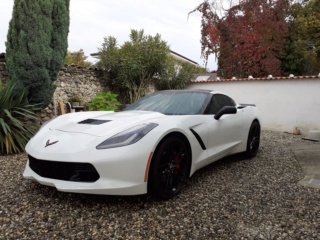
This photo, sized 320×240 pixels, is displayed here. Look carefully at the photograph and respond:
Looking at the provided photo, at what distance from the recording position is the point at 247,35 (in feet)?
42.0

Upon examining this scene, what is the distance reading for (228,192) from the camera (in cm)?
278

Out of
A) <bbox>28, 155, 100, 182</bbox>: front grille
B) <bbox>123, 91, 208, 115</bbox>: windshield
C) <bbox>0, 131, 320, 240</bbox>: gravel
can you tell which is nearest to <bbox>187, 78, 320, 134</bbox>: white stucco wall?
<bbox>0, 131, 320, 240</bbox>: gravel

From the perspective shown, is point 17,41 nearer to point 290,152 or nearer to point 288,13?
point 290,152

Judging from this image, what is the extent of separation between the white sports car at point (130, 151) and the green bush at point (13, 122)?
1669 millimetres

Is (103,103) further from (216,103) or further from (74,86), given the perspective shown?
(216,103)

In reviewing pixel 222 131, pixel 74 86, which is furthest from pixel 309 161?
pixel 74 86

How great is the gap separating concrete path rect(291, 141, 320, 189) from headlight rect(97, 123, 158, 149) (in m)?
2.10

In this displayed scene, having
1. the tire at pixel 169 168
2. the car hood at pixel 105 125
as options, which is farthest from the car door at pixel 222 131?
the car hood at pixel 105 125

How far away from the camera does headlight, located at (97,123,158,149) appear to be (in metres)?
2.21

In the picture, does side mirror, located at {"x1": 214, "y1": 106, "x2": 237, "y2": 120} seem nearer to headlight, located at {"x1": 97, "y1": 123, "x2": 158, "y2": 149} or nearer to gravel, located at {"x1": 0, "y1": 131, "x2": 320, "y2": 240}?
gravel, located at {"x1": 0, "y1": 131, "x2": 320, "y2": 240}

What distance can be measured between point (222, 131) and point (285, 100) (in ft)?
19.4

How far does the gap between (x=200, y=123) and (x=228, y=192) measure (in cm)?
81

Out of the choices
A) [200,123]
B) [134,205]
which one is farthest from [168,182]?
[200,123]

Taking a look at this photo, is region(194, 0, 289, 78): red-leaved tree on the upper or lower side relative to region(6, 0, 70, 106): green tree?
upper
